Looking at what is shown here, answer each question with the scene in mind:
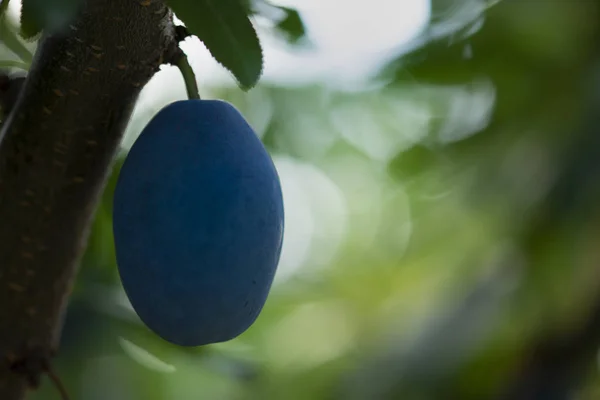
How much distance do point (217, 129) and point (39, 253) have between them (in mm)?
177

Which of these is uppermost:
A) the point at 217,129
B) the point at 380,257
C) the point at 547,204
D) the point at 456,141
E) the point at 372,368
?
the point at 217,129

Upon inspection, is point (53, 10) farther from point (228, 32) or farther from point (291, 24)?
point (291, 24)

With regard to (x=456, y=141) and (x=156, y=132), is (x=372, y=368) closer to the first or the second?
(x=456, y=141)

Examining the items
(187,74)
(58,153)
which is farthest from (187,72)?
(58,153)

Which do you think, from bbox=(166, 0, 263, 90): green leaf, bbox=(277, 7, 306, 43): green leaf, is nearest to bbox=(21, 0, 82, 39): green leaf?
bbox=(166, 0, 263, 90): green leaf

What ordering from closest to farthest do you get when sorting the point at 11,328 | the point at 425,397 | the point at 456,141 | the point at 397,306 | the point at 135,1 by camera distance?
the point at 135,1 < the point at 11,328 < the point at 425,397 < the point at 456,141 < the point at 397,306

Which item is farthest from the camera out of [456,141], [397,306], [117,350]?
[397,306]

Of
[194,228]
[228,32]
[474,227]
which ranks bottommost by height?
[474,227]

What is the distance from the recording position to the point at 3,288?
604 millimetres

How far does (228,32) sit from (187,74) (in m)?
0.07

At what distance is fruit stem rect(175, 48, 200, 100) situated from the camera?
0.56m

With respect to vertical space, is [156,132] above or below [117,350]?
above

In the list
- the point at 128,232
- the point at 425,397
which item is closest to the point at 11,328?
the point at 128,232

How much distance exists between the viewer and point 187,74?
57 centimetres
